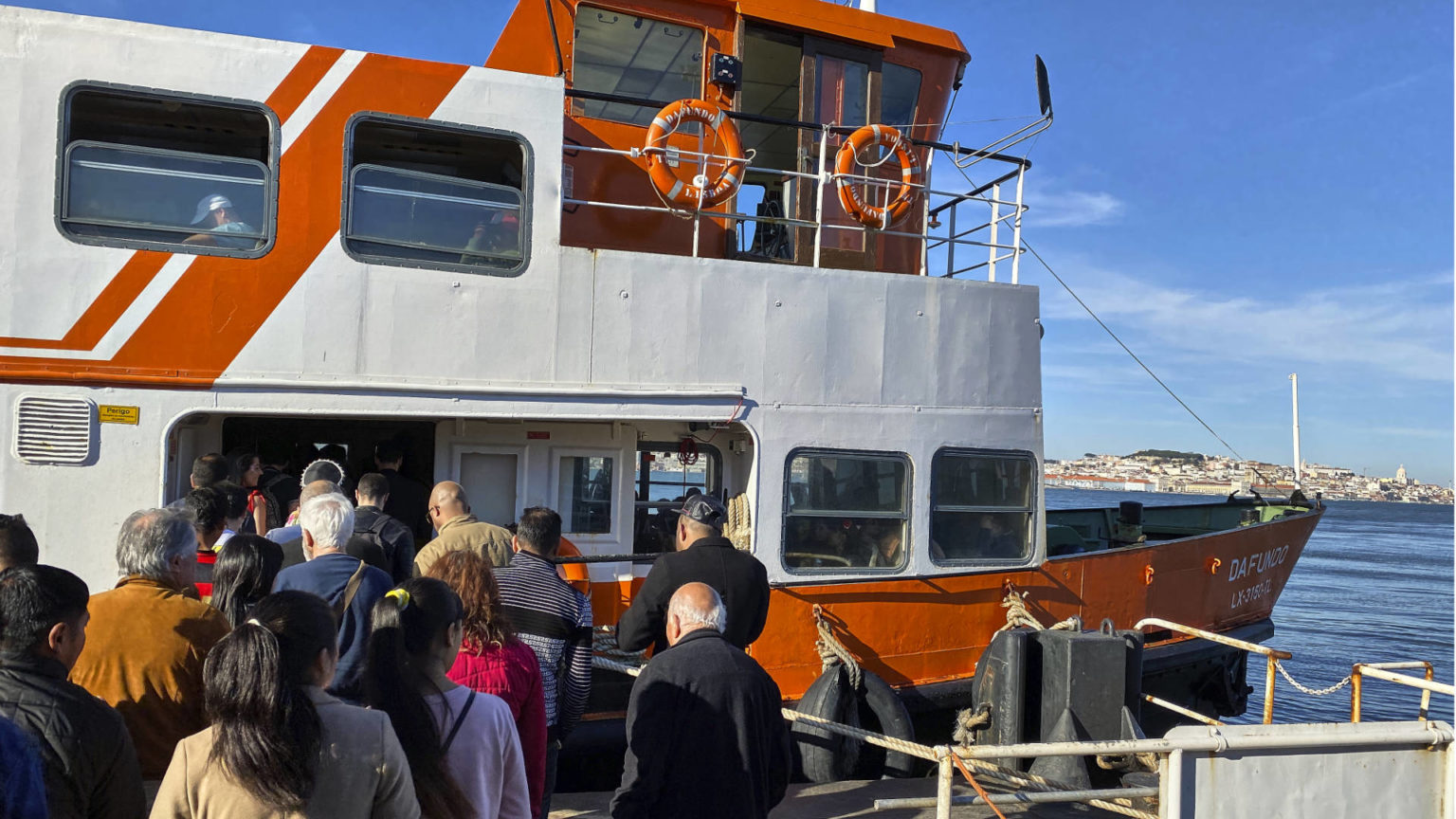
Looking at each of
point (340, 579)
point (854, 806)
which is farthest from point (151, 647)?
point (854, 806)

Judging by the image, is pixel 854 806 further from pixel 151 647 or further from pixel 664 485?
pixel 151 647

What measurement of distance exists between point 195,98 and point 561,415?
2538 mm

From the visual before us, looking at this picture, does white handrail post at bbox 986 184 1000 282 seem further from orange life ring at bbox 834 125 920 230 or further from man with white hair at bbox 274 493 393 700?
man with white hair at bbox 274 493 393 700

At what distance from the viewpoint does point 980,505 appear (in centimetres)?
652

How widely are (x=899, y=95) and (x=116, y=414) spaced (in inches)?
228

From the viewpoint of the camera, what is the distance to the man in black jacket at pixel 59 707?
79.3 inches

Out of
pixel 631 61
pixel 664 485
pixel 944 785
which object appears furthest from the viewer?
pixel 631 61

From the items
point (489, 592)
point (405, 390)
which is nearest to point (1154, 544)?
point (405, 390)

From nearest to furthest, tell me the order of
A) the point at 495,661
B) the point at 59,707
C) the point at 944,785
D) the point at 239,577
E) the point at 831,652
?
the point at 59,707
the point at 495,661
the point at 239,577
the point at 944,785
the point at 831,652

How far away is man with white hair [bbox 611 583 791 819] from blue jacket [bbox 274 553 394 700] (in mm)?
858

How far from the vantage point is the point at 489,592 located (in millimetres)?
2857

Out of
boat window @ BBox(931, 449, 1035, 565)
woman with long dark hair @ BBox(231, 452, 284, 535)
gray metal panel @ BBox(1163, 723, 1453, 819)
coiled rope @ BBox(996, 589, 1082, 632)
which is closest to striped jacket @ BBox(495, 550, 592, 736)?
woman with long dark hair @ BBox(231, 452, 284, 535)

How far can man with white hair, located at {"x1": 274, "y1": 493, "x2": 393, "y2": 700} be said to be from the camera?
291 cm

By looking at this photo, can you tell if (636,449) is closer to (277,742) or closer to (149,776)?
(149,776)
